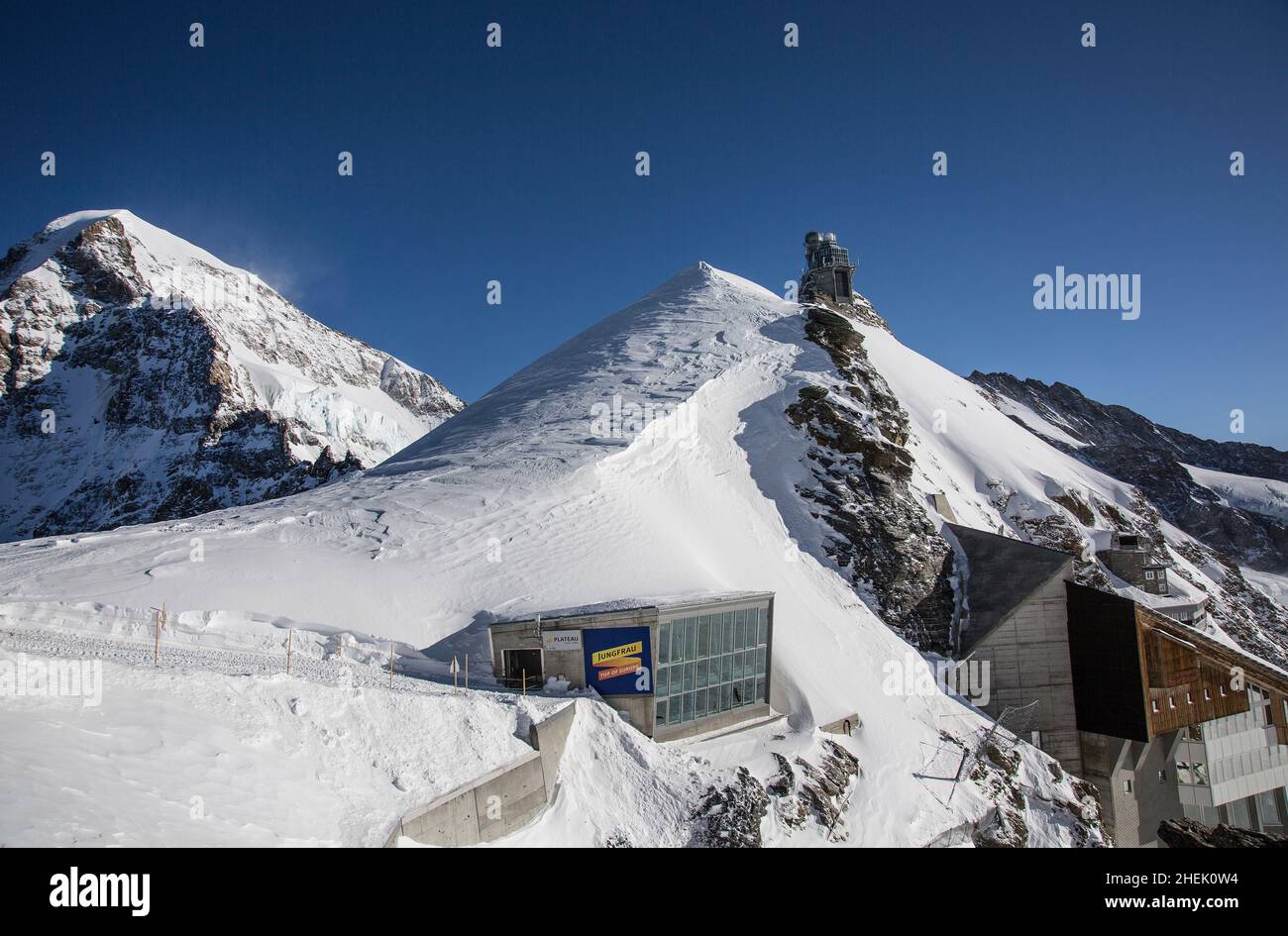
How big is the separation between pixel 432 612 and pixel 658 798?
1097 cm

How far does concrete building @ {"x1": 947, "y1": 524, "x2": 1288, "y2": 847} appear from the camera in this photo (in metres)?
34.2

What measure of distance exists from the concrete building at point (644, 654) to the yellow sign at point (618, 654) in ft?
0.10

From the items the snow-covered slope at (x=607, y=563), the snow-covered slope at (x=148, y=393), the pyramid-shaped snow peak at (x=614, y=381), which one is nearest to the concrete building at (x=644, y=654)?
the snow-covered slope at (x=607, y=563)

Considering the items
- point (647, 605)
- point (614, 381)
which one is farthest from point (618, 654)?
point (614, 381)

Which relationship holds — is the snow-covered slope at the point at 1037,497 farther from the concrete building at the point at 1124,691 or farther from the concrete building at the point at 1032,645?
the concrete building at the point at 1124,691

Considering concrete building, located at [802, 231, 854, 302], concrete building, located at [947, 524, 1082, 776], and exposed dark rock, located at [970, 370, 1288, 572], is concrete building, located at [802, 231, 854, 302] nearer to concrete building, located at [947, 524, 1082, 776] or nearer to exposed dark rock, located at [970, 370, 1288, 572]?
exposed dark rock, located at [970, 370, 1288, 572]

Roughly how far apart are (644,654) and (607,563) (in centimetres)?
967

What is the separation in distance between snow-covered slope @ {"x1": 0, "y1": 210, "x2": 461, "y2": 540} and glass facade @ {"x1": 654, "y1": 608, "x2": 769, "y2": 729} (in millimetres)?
87818

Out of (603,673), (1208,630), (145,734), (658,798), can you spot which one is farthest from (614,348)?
(1208,630)

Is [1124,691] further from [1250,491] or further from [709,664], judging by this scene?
[1250,491]

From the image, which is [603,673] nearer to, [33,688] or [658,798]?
[658,798]

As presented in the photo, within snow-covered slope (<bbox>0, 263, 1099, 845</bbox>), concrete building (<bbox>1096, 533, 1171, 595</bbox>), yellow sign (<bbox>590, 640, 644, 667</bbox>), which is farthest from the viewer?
concrete building (<bbox>1096, 533, 1171, 595</bbox>)

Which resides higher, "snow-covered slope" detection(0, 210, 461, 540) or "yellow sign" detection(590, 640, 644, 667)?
"snow-covered slope" detection(0, 210, 461, 540)

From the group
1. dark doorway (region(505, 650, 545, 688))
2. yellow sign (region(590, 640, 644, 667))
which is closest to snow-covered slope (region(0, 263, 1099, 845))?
yellow sign (region(590, 640, 644, 667))
